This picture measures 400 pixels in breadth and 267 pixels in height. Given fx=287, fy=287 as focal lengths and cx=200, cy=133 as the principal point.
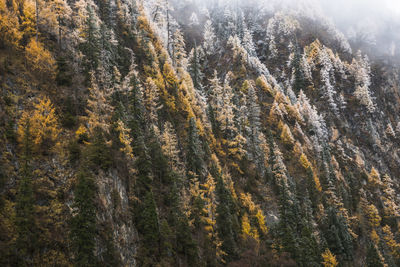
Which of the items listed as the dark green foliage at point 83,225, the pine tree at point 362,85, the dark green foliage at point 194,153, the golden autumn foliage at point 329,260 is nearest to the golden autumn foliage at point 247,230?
the dark green foliage at point 194,153

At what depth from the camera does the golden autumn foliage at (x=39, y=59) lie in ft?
119

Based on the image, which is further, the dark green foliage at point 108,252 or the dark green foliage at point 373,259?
the dark green foliage at point 373,259

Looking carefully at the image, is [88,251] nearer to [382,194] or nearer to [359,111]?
[382,194]

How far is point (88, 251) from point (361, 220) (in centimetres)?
7889

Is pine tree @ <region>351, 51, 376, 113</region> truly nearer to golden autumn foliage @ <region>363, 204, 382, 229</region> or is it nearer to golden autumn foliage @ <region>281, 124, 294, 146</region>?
golden autumn foliage @ <region>363, 204, 382, 229</region>

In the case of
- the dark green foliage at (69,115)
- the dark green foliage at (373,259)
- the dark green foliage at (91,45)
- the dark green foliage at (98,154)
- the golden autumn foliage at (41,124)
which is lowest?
the dark green foliage at (373,259)

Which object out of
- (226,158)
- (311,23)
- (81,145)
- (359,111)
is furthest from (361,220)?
(311,23)

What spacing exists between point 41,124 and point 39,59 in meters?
11.3

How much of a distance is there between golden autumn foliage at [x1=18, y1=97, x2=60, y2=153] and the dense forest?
0.45 ft

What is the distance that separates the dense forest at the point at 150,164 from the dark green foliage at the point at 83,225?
0.36ft

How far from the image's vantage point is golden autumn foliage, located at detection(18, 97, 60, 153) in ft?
95.6

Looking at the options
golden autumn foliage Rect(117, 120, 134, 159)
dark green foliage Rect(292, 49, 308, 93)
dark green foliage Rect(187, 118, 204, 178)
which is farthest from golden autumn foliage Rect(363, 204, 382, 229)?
golden autumn foliage Rect(117, 120, 134, 159)

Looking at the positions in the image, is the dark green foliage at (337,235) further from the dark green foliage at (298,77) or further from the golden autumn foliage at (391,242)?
the dark green foliage at (298,77)

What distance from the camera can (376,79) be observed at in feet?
518
